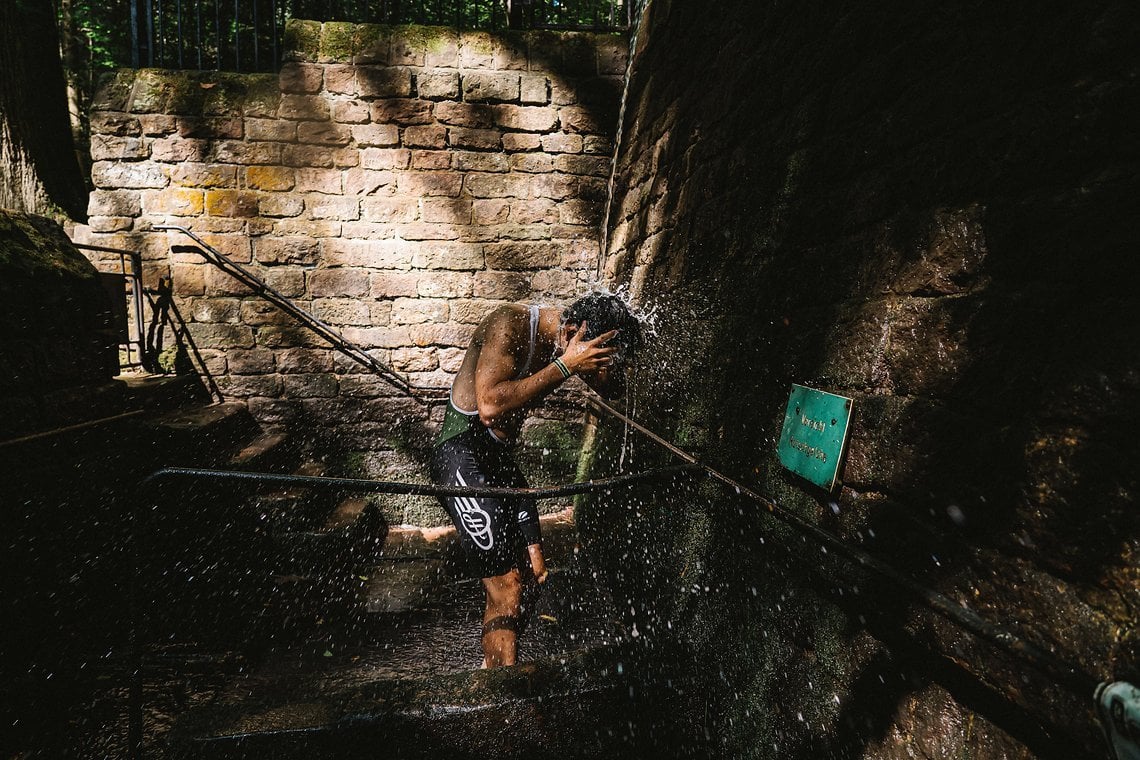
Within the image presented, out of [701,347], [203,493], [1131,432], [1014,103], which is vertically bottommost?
[203,493]

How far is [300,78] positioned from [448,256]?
6.08 feet

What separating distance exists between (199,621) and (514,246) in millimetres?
3510

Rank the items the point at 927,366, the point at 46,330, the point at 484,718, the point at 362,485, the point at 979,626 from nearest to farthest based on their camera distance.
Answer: the point at 979,626 < the point at 927,366 < the point at 362,485 < the point at 484,718 < the point at 46,330

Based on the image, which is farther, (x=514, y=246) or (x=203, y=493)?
(x=514, y=246)

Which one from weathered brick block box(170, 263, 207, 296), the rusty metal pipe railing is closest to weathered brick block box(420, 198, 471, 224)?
weathered brick block box(170, 263, 207, 296)

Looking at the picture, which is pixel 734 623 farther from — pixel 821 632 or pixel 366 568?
pixel 366 568

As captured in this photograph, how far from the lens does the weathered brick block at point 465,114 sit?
4.20 meters

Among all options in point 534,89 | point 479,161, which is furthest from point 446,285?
point 534,89

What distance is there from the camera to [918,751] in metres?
1.11

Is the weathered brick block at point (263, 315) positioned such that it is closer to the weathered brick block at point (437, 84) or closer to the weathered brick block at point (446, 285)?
the weathered brick block at point (446, 285)

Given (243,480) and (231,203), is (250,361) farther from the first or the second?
(243,480)

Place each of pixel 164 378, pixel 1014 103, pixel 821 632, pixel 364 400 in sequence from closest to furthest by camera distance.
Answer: pixel 1014 103 < pixel 821 632 < pixel 164 378 < pixel 364 400

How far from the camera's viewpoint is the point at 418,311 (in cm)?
439

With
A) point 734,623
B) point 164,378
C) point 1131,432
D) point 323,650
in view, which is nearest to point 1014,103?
point 1131,432
